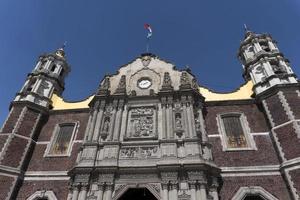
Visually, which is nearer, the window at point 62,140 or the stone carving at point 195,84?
the window at point 62,140

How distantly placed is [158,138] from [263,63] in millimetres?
10324

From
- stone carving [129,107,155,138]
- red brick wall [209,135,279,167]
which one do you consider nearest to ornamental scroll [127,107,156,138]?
stone carving [129,107,155,138]

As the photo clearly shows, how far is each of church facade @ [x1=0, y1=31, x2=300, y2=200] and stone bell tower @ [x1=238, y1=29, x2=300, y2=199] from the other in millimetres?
63

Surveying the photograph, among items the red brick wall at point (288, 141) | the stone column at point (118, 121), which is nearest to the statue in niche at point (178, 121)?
the stone column at point (118, 121)

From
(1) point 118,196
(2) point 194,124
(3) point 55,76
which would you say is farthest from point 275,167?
(3) point 55,76

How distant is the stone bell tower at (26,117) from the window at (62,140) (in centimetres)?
132

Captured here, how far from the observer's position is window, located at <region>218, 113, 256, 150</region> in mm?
18766

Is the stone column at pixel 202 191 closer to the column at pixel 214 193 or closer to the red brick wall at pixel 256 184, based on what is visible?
the column at pixel 214 193

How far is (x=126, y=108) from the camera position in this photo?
21.0 metres

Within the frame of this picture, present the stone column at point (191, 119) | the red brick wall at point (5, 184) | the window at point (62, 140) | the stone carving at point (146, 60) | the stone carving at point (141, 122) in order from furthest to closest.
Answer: the stone carving at point (146, 60) → the window at point (62, 140) → the stone carving at point (141, 122) → the stone column at point (191, 119) → the red brick wall at point (5, 184)

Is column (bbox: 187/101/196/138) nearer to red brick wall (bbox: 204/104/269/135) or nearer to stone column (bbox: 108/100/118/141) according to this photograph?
red brick wall (bbox: 204/104/269/135)

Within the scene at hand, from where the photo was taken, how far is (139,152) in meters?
17.9

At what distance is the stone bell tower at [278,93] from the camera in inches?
653

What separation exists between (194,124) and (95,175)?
6.60 m
